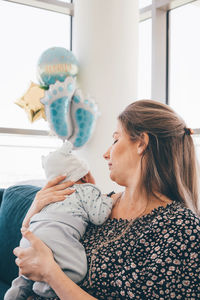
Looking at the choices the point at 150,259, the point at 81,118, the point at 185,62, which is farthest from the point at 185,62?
the point at 150,259

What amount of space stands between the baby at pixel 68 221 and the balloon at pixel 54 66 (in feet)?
6.69

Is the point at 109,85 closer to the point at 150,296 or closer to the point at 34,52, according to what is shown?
the point at 34,52

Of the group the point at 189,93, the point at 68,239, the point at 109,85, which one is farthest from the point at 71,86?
the point at 68,239

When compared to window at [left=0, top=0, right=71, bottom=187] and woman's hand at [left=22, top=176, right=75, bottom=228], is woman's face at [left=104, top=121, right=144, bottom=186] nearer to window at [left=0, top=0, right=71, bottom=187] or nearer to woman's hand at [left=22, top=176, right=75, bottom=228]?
woman's hand at [left=22, top=176, right=75, bottom=228]

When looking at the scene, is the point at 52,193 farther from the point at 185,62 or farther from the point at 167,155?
the point at 185,62

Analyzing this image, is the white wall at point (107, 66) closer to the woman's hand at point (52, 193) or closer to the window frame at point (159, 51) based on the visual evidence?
the window frame at point (159, 51)

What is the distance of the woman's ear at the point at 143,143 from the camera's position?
4.50 ft

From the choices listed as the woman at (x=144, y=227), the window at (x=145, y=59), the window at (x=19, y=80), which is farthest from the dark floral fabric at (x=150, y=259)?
the window at (x=145, y=59)

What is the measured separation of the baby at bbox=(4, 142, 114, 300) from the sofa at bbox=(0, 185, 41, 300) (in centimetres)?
48

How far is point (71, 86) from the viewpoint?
3.41m

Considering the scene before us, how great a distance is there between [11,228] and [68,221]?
70 centimetres

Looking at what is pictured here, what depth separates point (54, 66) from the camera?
344 centimetres

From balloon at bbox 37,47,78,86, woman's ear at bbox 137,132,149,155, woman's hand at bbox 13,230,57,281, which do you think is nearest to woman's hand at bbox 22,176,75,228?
woman's hand at bbox 13,230,57,281

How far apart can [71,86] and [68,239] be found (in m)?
2.24
